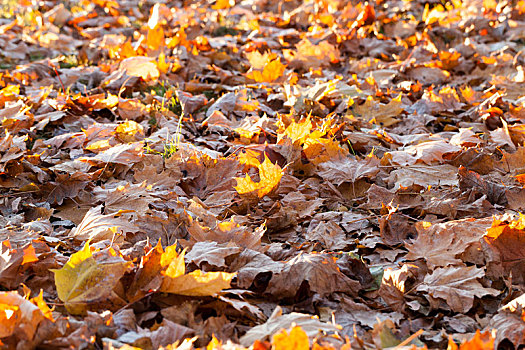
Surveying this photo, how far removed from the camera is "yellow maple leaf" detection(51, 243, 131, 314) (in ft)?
4.86

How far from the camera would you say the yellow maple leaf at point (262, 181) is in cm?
215

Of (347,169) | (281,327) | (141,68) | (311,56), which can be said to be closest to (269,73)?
(311,56)

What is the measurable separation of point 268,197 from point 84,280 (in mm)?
925

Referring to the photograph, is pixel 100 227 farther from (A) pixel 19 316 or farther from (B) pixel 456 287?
(B) pixel 456 287

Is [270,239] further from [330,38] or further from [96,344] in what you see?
[330,38]

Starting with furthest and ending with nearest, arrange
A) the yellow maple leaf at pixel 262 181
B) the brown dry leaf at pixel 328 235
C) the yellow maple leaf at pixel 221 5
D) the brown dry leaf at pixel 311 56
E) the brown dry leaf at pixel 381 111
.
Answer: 1. the yellow maple leaf at pixel 221 5
2. the brown dry leaf at pixel 311 56
3. the brown dry leaf at pixel 381 111
4. the yellow maple leaf at pixel 262 181
5. the brown dry leaf at pixel 328 235

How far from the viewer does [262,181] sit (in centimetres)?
216

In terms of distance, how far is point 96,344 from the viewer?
1.38 m

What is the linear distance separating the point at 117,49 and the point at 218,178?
2.36 metres

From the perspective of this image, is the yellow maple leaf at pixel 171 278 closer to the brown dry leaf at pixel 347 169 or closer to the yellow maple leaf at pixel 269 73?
the brown dry leaf at pixel 347 169

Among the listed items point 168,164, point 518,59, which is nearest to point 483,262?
point 168,164

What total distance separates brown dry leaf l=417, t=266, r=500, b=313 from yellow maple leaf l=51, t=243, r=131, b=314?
94 centimetres

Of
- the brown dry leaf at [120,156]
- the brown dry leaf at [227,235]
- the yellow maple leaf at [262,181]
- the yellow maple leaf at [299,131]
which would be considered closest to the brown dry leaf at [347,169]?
the yellow maple leaf at [299,131]

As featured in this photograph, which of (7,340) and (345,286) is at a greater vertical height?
(7,340)
